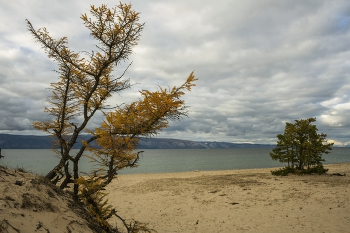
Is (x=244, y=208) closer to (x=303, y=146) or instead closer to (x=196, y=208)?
(x=196, y=208)

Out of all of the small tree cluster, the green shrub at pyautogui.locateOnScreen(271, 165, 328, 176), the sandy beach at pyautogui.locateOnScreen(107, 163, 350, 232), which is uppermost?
the small tree cluster

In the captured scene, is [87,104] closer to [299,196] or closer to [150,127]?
[150,127]

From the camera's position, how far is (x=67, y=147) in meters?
7.23

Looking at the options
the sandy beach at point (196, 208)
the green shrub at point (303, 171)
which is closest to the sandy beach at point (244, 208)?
the sandy beach at point (196, 208)

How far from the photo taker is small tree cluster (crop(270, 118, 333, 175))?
68.6 ft

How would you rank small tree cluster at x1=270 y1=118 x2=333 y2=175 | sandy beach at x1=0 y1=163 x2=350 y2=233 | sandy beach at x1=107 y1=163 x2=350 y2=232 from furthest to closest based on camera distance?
small tree cluster at x1=270 y1=118 x2=333 y2=175 < sandy beach at x1=107 y1=163 x2=350 y2=232 < sandy beach at x1=0 y1=163 x2=350 y2=233

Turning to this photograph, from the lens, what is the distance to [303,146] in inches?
830

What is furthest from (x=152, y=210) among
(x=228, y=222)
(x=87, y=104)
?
(x=87, y=104)

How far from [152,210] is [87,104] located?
24.5 feet

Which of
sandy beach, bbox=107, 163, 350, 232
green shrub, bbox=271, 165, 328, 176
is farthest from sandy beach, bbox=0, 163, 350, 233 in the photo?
green shrub, bbox=271, 165, 328, 176

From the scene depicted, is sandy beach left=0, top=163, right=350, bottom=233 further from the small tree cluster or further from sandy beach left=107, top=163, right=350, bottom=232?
the small tree cluster

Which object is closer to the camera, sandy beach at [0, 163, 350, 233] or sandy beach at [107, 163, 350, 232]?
sandy beach at [0, 163, 350, 233]

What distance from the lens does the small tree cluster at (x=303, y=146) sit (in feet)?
68.6

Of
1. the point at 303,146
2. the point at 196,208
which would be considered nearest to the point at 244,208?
the point at 196,208
